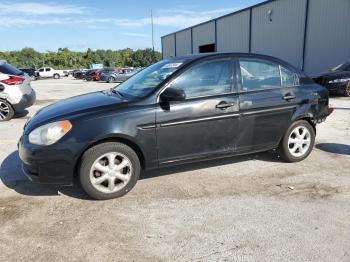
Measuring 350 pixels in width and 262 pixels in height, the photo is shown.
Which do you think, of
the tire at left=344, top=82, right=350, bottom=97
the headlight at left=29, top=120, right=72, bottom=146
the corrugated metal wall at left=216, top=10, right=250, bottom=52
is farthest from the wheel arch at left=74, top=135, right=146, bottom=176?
the corrugated metal wall at left=216, top=10, right=250, bottom=52

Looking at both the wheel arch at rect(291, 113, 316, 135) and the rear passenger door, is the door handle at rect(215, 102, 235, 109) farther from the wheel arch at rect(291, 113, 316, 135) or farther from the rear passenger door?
the wheel arch at rect(291, 113, 316, 135)

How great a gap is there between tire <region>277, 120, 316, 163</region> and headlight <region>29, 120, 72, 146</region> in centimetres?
307

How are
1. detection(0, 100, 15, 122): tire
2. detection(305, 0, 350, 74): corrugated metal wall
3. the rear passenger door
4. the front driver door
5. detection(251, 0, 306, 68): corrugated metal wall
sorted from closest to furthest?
the front driver door, the rear passenger door, detection(0, 100, 15, 122): tire, detection(305, 0, 350, 74): corrugated metal wall, detection(251, 0, 306, 68): corrugated metal wall

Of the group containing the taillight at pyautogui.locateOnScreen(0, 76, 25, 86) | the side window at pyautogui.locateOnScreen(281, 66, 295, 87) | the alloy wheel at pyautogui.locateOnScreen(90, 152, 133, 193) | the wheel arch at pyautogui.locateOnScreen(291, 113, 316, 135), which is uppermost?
the side window at pyautogui.locateOnScreen(281, 66, 295, 87)

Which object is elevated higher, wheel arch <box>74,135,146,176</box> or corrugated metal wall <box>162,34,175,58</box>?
corrugated metal wall <box>162,34,175,58</box>

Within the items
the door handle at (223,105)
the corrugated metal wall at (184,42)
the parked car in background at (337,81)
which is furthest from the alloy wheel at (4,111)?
the corrugated metal wall at (184,42)

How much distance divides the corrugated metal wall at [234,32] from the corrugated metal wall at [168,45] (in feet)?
41.6

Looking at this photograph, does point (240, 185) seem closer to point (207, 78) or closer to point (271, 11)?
point (207, 78)

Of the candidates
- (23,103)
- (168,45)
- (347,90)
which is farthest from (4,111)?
(168,45)

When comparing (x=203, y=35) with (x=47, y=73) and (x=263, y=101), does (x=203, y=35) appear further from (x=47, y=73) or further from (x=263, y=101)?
(x=263, y=101)

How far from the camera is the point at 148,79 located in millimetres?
4695

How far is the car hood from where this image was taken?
13.1 feet

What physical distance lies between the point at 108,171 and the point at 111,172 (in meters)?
0.04

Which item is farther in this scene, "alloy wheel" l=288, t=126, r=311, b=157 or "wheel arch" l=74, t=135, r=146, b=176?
"alloy wheel" l=288, t=126, r=311, b=157
